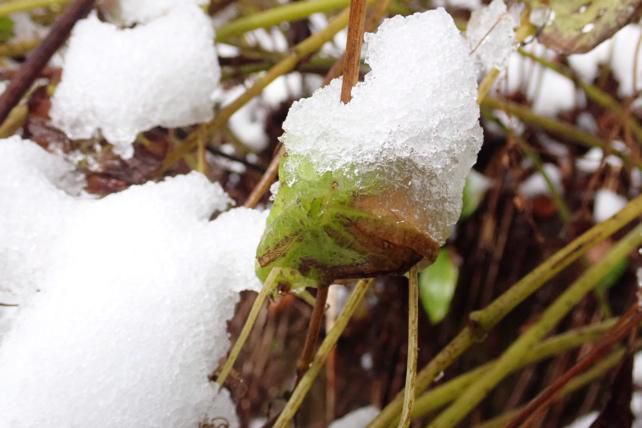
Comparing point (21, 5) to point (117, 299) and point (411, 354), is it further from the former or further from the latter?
point (411, 354)

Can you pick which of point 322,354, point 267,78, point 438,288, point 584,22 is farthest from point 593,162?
point 322,354

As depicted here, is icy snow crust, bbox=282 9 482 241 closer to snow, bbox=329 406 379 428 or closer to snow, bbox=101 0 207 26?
snow, bbox=101 0 207 26

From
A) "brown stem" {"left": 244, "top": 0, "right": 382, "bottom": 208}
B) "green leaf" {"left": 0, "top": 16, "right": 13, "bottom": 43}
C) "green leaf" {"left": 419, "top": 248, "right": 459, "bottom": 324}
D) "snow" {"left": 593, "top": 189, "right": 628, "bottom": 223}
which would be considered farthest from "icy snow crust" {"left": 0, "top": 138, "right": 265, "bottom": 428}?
"snow" {"left": 593, "top": 189, "right": 628, "bottom": 223}

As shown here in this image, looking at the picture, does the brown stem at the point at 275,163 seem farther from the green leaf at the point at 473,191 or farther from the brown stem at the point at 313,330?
the green leaf at the point at 473,191

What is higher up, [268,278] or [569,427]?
[268,278]

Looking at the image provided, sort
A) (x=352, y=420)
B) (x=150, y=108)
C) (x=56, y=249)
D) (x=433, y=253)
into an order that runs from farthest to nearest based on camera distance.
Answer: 1. (x=352, y=420)
2. (x=150, y=108)
3. (x=56, y=249)
4. (x=433, y=253)

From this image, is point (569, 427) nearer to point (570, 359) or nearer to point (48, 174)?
point (570, 359)

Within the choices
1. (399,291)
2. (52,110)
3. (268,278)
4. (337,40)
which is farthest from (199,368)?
(337,40)

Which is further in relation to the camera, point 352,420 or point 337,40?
point 337,40
